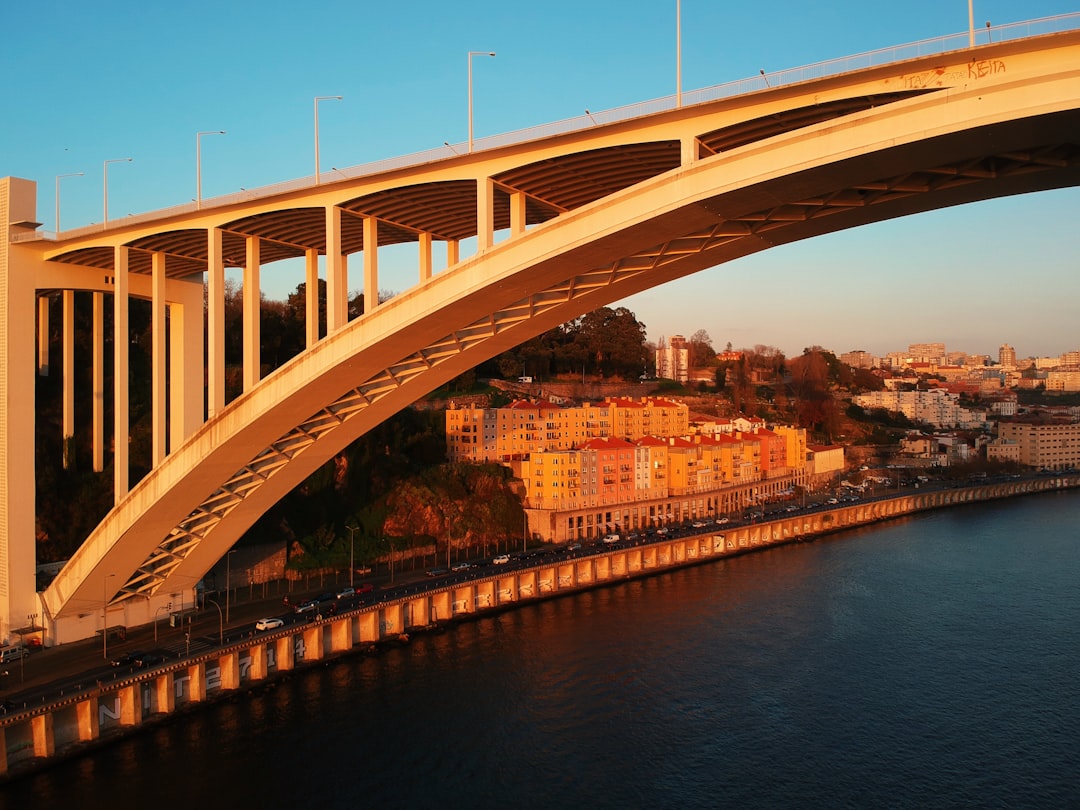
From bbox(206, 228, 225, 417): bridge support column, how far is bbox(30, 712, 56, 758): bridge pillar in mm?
4280

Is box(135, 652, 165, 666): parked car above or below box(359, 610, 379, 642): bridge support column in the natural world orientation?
above

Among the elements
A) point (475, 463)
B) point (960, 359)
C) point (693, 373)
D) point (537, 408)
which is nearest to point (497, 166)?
point (475, 463)

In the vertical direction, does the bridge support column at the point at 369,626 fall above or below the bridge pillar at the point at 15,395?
below

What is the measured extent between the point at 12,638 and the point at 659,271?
34.8 feet

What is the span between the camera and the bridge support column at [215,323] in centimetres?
1100

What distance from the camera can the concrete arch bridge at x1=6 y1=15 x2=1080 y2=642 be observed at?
608 cm

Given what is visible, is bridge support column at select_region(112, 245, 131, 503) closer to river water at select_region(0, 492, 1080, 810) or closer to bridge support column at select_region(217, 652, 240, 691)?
bridge support column at select_region(217, 652, 240, 691)

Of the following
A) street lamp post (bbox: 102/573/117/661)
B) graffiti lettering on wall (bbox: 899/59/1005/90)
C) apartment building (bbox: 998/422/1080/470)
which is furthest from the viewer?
apartment building (bbox: 998/422/1080/470)

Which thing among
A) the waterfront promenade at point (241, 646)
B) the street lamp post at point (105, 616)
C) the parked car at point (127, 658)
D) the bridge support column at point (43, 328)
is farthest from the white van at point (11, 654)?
the bridge support column at point (43, 328)

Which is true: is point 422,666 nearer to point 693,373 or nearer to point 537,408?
point 537,408

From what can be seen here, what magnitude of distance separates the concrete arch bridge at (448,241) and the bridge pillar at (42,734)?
228 centimetres

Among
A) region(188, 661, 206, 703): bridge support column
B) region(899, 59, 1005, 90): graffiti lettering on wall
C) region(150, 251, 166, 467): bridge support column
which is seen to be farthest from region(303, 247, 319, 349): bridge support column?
region(899, 59, 1005, 90): graffiti lettering on wall

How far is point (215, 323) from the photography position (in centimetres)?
1188

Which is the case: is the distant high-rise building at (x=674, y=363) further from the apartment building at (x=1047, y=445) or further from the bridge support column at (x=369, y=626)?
the bridge support column at (x=369, y=626)
